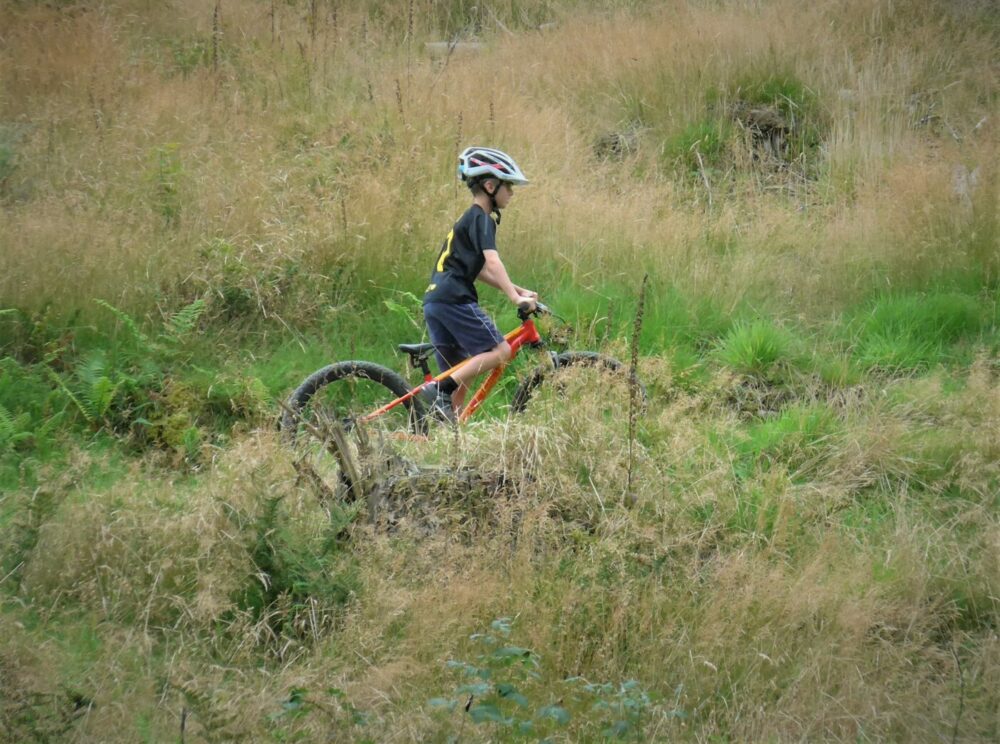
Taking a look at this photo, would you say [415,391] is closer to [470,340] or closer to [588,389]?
[470,340]

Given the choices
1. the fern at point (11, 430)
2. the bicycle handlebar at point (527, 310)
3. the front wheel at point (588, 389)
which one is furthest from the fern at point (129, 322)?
the front wheel at point (588, 389)

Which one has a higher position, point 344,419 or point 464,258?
point 464,258

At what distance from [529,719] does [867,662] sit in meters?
1.56

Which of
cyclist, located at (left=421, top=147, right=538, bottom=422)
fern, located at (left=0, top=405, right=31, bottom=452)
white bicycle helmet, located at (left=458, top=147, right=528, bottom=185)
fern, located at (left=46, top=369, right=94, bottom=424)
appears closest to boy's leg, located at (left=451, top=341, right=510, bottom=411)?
cyclist, located at (left=421, top=147, right=538, bottom=422)

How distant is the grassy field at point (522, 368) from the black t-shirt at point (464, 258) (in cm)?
70

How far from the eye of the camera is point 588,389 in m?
6.55

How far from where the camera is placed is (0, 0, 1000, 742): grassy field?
486 centimetres

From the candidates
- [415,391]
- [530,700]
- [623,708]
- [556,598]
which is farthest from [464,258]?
[623,708]

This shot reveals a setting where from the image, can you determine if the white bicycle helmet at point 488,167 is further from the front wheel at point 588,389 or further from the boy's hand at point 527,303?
the front wheel at point 588,389

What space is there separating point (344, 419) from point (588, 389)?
1.63 m

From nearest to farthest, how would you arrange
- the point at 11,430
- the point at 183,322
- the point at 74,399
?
the point at 11,430, the point at 74,399, the point at 183,322

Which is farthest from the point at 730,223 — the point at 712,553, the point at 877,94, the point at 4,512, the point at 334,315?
the point at 4,512

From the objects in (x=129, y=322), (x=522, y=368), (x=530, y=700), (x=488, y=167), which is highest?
(x=488, y=167)

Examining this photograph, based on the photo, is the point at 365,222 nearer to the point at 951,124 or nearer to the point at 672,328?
the point at 672,328
